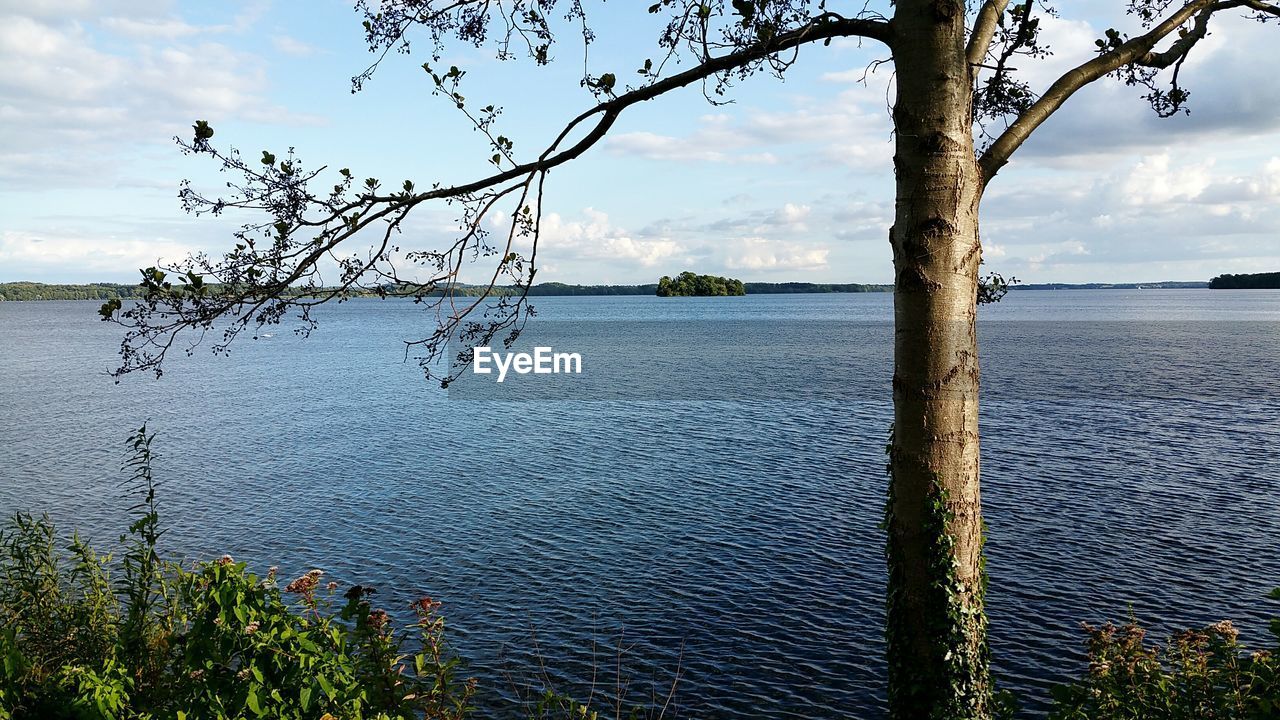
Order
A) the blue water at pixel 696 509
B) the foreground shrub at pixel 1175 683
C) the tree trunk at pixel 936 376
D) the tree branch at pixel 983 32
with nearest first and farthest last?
the foreground shrub at pixel 1175 683
the tree trunk at pixel 936 376
the tree branch at pixel 983 32
the blue water at pixel 696 509

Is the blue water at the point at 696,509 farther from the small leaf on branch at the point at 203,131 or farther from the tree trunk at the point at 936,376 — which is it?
the small leaf on branch at the point at 203,131

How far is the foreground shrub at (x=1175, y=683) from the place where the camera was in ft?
19.2

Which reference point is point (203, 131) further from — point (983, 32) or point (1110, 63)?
point (1110, 63)

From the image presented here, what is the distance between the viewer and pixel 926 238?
6.77 meters

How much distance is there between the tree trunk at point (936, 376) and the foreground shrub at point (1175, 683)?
911 millimetres

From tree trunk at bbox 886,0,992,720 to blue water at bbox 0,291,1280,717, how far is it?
1.43m

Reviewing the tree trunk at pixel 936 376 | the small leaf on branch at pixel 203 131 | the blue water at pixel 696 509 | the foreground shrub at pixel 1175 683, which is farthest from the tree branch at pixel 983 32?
the small leaf on branch at pixel 203 131

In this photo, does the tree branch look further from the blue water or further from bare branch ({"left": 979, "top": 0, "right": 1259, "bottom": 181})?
the blue water

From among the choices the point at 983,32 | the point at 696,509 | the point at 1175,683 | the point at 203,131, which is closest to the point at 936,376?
the point at 1175,683

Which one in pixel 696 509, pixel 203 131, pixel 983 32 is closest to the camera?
pixel 203 131

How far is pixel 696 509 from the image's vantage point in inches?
843

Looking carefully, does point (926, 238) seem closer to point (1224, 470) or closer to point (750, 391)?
point (1224, 470)

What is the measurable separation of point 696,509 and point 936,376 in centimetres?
1507

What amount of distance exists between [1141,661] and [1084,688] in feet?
1.50
